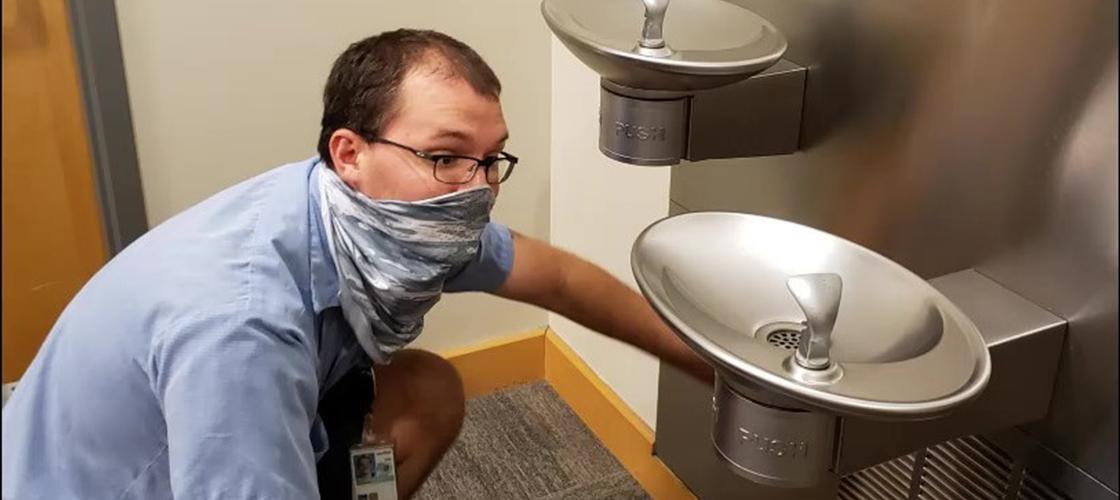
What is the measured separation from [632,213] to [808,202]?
1.50ft

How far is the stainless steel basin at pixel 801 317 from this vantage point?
0.76 meters

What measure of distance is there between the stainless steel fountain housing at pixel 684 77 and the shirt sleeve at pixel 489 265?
0.20 meters

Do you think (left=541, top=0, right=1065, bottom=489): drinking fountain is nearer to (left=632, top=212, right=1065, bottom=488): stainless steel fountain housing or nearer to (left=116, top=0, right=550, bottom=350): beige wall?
(left=632, top=212, right=1065, bottom=488): stainless steel fountain housing

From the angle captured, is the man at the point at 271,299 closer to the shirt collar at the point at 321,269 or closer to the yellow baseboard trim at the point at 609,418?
the shirt collar at the point at 321,269

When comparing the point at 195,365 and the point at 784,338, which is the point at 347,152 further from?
the point at 784,338

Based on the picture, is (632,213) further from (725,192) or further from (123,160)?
(123,160)

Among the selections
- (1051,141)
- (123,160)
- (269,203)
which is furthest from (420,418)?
(1051,141)

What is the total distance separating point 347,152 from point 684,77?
334mm

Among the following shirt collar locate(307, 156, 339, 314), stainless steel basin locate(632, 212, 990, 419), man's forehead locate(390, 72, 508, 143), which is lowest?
shirt collar locate(307, 156, 339, 314)

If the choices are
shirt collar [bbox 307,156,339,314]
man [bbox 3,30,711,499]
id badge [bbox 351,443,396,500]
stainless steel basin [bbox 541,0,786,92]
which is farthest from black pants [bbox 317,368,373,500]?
stainless steel basin [bbox 541,0,786,92]

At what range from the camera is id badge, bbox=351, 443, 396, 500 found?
1300mm

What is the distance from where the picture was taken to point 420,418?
1.44m

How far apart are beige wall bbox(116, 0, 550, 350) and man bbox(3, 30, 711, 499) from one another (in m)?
0.50

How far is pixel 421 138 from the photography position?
1.05 metres
